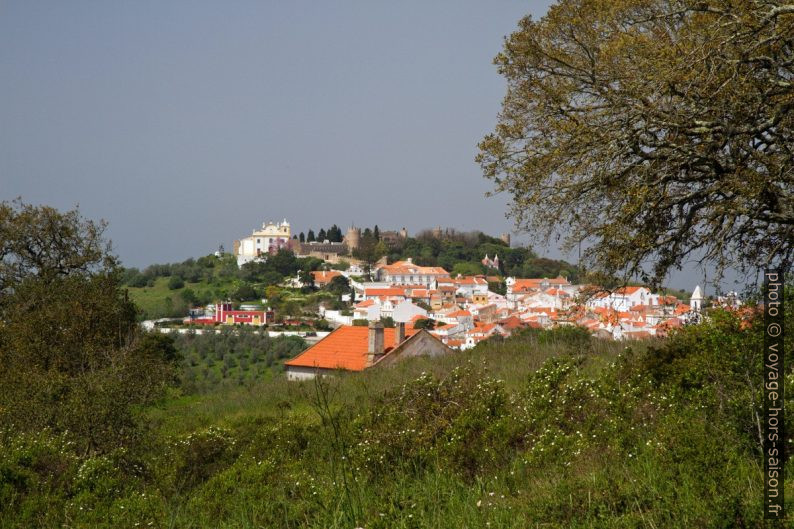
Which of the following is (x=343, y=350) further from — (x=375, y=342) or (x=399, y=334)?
(x=375, y=342)

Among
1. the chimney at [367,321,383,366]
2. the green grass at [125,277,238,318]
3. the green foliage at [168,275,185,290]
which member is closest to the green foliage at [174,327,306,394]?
the chimney at [367,321,383,366]

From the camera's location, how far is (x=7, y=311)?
1920cm

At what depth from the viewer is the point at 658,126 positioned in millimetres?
7152

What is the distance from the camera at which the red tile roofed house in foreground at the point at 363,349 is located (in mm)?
25375

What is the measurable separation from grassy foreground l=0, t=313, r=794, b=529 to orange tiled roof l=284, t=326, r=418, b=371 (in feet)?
58.0

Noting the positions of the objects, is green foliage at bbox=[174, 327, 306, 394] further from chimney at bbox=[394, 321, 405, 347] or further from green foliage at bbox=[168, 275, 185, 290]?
green foliage at bbox=[168, 275, 185, 290]

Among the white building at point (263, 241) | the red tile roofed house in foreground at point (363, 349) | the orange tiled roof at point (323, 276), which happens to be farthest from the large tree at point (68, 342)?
the white building at point (263, 241)

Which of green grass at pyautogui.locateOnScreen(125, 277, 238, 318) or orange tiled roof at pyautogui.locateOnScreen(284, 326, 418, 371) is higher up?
green grass at pyautogui.locateOnScreen(125, 277, 238, 318)

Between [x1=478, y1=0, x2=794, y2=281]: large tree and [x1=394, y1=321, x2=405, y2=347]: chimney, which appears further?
[x1=394, y1=321, x2=405, y2=347]: chimney

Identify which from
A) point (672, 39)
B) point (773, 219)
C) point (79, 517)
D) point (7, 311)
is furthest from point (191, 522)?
point (7, 311)

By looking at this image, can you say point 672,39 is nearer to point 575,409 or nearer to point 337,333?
point 575,409

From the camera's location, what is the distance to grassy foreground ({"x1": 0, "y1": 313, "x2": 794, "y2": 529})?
12.7 ft

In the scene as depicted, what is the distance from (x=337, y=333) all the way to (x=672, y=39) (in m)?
22.4

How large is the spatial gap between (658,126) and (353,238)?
518 feet
